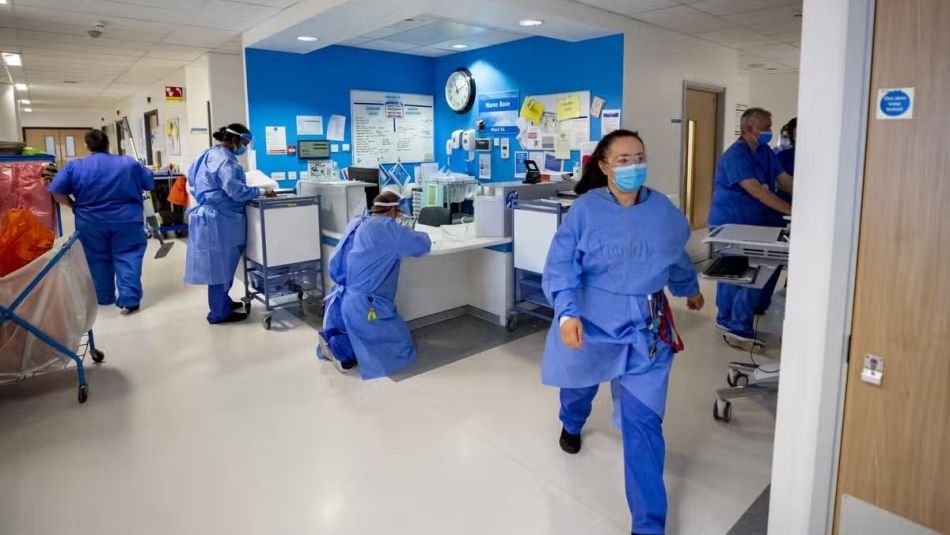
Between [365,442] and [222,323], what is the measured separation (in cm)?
228

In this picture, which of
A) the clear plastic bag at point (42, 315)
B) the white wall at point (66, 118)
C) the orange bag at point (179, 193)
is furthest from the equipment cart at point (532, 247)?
the white wall at point (66, 118)

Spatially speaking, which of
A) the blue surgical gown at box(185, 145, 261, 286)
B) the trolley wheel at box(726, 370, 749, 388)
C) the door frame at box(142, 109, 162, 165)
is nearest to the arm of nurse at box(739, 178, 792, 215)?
the trolley wheel at box(726, 370, 749, 388)

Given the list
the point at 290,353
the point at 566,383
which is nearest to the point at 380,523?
the point at 566,383

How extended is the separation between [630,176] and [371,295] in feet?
6.19

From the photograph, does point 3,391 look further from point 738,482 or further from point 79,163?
point 738,482

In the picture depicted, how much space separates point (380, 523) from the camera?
2.12 m

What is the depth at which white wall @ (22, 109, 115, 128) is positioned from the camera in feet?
51.7

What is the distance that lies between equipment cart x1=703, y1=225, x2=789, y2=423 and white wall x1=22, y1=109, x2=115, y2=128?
16.8 meters

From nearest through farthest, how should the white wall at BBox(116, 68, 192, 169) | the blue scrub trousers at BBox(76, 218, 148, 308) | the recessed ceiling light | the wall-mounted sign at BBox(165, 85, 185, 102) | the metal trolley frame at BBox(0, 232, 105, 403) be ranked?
the metal trolley frame at BBox(0, 232, 105, 403)
the blue scrub trousers at BBox(76, 218, 148, 308)
the recessed ceiling light
the wall-mounted sign at BBox(165, 85, 185, 102)
the white wall at BBox(116, 68, 192, 169)

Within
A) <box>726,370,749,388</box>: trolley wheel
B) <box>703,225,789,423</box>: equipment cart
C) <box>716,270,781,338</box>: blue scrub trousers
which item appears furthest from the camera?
<box>716,270,781,338</box>: blue scrub trousers

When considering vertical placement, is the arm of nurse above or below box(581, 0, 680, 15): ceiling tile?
below

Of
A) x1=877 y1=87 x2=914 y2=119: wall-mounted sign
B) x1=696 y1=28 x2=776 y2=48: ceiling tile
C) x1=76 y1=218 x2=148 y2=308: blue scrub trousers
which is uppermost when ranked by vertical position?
x1=696 y1=28 x2=776 y2=48: ceiling tile

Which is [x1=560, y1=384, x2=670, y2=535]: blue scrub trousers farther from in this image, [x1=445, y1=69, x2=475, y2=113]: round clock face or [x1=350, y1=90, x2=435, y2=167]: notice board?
[x1=350, y1=90, x2=435, y2=167]: notice board

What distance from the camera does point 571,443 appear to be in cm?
259
